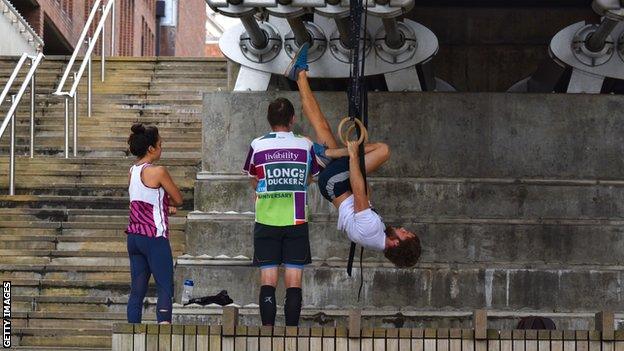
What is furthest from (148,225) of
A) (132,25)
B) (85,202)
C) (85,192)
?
(132,25)

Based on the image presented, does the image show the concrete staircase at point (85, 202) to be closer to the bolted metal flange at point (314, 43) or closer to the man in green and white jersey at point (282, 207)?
the bolted metal flange at point (314, 43)

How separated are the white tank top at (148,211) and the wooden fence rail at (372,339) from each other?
1.88 metres

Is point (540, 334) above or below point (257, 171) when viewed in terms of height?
below

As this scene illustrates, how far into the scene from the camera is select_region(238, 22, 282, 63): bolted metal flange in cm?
1703

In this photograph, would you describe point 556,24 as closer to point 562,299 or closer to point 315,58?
point 315,58

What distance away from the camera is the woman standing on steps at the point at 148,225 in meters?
13.8

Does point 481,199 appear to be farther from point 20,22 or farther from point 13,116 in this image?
point 20,22

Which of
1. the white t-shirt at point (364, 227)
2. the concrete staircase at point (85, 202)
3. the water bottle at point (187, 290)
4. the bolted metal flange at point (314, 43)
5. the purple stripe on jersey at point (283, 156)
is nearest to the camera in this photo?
the white t-shirt at point (364, 227)

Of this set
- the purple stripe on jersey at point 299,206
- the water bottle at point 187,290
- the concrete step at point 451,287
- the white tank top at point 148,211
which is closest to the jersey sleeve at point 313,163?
the purple stripe on jersey at point 299,206

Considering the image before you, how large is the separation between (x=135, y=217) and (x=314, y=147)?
128 centimetres

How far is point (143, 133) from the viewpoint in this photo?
45.9 ft

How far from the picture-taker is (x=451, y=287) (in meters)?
15.3

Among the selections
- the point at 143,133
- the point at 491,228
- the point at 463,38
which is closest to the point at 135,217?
the point at 143,133

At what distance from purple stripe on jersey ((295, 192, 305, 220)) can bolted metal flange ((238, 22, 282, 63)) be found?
11.7ft
